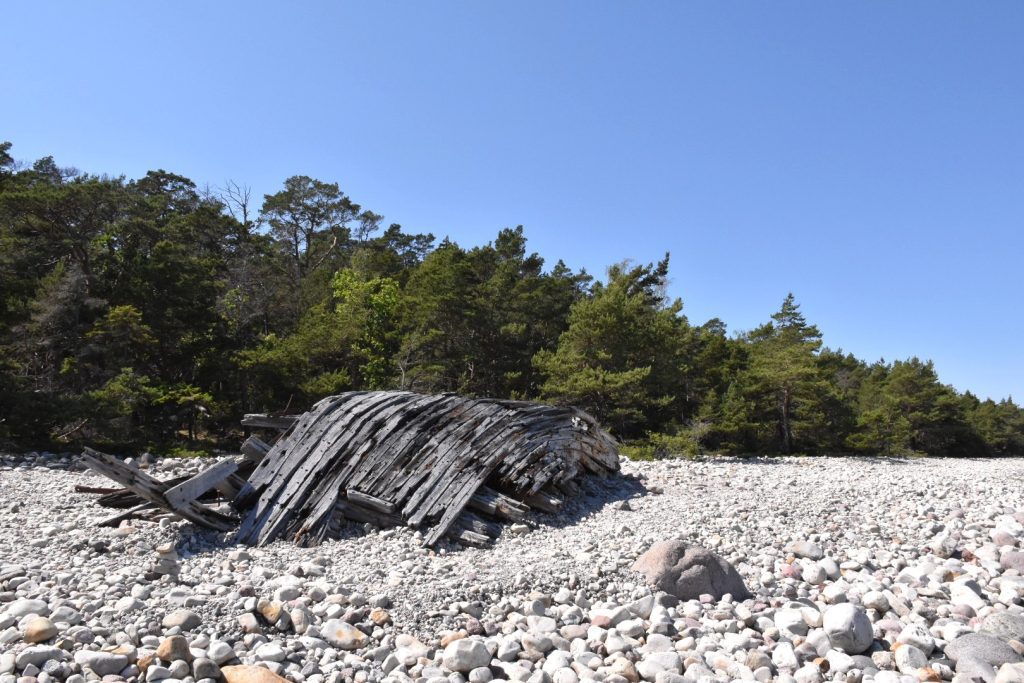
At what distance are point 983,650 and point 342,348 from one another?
18.3 meters

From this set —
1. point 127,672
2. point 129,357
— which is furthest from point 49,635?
point 129,357

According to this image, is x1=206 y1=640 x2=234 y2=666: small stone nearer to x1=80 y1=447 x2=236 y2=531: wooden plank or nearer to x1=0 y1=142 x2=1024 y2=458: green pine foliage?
x1=80 y1=447 x2=236 y2=531: wooden plank

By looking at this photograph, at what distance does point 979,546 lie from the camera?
7738 mm

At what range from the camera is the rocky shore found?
4.62 metres

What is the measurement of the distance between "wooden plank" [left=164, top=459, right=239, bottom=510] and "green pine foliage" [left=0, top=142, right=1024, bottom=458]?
756 centimetres

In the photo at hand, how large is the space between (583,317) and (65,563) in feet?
46.3

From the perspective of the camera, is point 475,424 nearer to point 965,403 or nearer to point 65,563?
point 65,563

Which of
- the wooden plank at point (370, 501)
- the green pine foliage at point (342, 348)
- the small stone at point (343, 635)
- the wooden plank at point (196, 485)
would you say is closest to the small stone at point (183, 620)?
the small stone at point (343, 635)

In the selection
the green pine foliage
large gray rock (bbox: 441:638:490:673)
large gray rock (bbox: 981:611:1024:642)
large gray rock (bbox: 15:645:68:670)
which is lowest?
large gray rock (bbox: 15:645:68:670)

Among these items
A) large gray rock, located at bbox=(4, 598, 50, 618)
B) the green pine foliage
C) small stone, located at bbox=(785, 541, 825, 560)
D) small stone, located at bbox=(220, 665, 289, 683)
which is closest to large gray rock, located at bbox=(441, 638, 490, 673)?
small stone, located at bbox=(220, 665, 289, 683)

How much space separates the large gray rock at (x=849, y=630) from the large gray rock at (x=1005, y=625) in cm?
103

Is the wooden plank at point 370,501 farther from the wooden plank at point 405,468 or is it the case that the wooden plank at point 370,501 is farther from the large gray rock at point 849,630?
the large gray rock at point 849,630

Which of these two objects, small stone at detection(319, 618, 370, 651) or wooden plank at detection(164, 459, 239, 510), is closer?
small stone at detection(319, 618, 370, 651)

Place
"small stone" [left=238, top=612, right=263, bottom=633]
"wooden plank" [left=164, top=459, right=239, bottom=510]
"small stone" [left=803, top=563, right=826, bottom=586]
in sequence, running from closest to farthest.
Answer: "small stone" [left=238, top=612, right=263, bottom=633] → "small stone" [left=803, top=563, right=826, bottom=586] → "wooden plank" [left=164, top=459, right=239, bottom=510]
